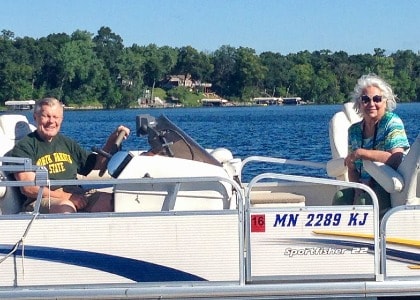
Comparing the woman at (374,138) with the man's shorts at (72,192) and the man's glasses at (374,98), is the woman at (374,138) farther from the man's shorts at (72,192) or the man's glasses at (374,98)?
the man's shorts at (72,192)

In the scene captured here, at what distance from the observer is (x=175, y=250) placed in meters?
5.35

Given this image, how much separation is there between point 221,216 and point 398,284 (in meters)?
1.12

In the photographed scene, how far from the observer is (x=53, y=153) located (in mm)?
6172

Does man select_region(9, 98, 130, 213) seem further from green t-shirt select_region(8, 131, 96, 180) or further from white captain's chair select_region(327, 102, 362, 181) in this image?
white captain's chair select_region(327, 102, 362, 181)

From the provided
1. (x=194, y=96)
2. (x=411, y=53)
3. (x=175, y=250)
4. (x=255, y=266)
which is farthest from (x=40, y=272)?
(x=194, y=96)

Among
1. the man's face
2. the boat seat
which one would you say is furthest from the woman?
the boat seat

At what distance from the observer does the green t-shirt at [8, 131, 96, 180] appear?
19.9ft

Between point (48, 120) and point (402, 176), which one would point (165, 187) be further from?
point (402, 176)

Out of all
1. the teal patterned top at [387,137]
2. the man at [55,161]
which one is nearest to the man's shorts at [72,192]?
the man at [55,161]

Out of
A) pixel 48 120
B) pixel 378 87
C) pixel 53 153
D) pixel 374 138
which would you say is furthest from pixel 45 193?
pixel 378 87

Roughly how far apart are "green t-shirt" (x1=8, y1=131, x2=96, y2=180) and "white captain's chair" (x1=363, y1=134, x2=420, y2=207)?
6.58ft

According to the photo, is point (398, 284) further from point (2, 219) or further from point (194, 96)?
point (194, 96)

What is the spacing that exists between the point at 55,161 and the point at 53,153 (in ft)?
0.19

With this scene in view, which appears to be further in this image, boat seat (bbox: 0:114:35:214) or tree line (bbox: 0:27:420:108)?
tree line (bbox: 0:27:420:108)
